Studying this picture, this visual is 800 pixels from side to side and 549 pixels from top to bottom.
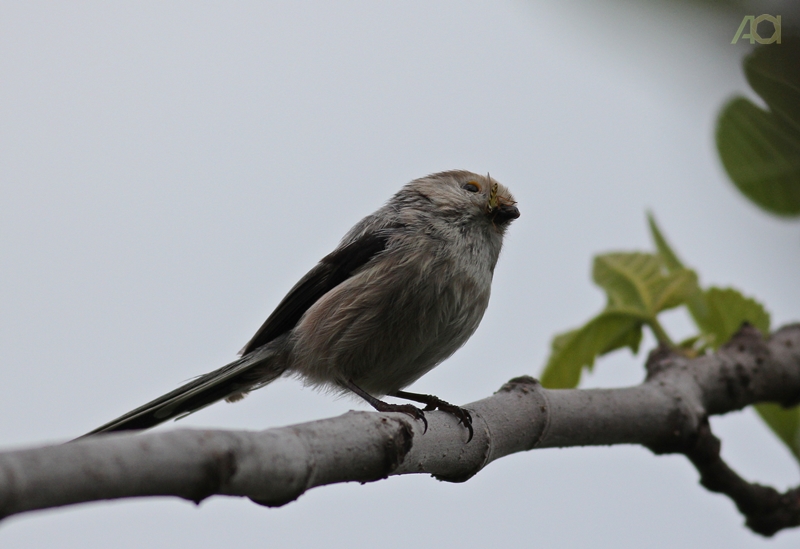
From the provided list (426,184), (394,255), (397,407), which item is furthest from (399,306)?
(426,184)

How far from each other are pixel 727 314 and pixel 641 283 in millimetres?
522

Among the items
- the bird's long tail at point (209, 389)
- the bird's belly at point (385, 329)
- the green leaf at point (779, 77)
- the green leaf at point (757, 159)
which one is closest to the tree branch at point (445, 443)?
the bird's belly at point (385, 329)

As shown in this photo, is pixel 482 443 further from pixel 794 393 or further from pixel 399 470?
pixel 794 393

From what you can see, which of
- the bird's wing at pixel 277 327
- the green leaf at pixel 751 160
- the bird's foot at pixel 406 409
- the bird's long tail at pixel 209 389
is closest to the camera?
the green leaf at pixel 751 160

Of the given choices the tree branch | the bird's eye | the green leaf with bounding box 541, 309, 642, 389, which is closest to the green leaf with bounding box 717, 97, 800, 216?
the tree branch

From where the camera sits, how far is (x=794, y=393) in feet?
10.9

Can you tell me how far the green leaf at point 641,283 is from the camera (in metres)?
3.34

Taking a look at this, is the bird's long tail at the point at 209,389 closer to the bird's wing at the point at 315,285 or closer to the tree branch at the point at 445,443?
the bird's wing at the point at 315,285

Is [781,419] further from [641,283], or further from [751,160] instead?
[751,160]

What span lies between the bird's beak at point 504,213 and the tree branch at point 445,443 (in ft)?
3.44

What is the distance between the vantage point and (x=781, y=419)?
11.4ft

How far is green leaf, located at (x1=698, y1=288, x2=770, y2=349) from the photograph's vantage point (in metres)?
3.53

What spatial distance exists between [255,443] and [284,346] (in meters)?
2.27

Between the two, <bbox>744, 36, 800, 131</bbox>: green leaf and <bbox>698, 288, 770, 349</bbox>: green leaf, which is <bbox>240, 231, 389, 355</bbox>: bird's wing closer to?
<bbox>698, 288, 770, 349</bbox>: green leaf
